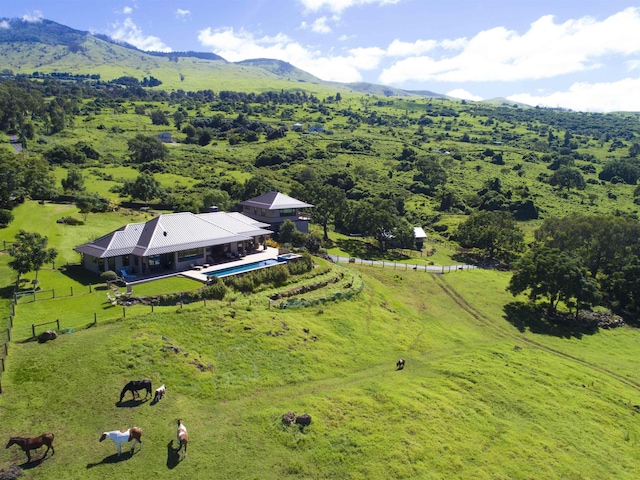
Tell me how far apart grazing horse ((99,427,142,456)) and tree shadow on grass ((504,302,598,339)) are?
48880 millimetres

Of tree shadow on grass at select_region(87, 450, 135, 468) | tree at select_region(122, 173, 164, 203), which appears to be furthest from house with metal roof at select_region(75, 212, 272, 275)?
tree at select_region(122, 173, 164, 203)

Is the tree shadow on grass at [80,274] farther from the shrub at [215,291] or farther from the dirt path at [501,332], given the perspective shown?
the dirt path at [501,332]

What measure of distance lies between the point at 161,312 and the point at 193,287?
6.57 m

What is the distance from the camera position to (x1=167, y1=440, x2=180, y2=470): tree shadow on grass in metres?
21.4

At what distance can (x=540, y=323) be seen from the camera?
58562 mm

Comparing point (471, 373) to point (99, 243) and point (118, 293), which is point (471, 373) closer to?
point (118, 293)

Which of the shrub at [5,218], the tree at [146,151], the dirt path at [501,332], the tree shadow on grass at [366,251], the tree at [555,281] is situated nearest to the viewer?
the dirt path at [501,332]

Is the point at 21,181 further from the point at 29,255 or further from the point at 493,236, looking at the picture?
the point at 493,236

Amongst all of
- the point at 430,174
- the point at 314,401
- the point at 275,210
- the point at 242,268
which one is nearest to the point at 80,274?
the point at 242,268

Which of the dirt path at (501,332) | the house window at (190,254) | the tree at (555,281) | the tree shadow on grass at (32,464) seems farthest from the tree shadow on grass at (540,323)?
the tree shadow on grass at (32,464)

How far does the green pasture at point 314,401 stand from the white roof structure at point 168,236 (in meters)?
11.4

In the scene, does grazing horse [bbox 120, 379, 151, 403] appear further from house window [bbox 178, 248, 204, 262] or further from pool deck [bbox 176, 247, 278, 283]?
house window [bbox 178, 248, 204, 262]

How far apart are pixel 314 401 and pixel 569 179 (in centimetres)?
15058

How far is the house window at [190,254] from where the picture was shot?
48125 millimetres
